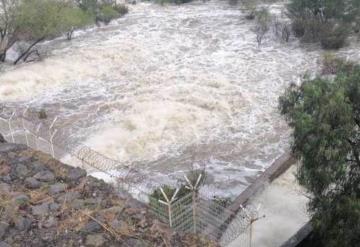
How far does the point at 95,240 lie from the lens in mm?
6270

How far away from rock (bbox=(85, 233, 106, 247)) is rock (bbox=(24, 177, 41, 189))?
5.03 ft

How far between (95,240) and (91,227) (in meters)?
0.25

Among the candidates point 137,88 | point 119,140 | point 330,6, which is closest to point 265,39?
point 330,6

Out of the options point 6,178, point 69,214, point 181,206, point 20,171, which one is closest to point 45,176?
point 20,171

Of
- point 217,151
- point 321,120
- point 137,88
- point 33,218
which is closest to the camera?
point 33,218

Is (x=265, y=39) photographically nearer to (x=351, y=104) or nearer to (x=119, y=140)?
(x=119, y=140)

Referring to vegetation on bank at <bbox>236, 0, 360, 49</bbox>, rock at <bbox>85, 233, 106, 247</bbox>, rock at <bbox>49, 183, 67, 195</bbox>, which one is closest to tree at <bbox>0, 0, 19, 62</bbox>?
vegetation on bank at <bbox>236, 0, 360, 49</bbox>

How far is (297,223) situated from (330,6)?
13.7m

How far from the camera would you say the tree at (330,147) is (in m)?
A: 7.50

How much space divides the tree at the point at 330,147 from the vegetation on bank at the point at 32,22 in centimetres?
1357

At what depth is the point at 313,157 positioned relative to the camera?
7703 mm

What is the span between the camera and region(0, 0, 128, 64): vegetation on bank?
64.1 ft

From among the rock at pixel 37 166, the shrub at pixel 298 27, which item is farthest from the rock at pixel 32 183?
the shrub at pixel 298 27

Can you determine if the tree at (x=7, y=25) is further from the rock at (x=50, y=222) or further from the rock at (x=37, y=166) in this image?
the rock at (x=50, y=222)
